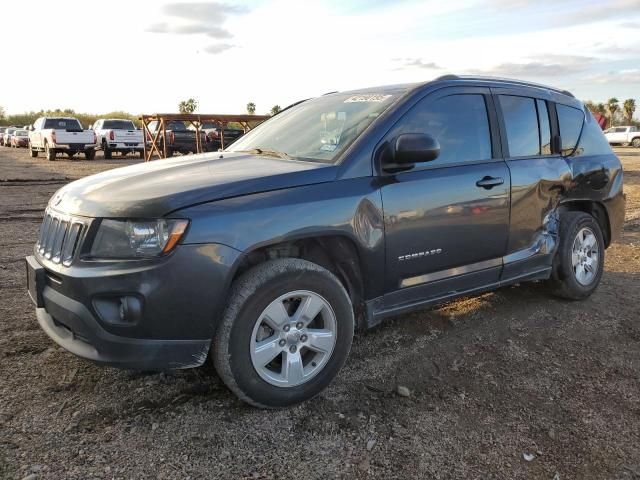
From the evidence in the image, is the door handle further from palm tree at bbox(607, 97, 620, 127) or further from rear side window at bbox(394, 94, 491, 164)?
palm tree at bbox(607, 97, 620, 127)

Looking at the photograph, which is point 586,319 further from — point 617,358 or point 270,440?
point 270,440

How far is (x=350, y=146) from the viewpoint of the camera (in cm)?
327

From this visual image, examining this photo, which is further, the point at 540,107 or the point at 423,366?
the point at 540,107

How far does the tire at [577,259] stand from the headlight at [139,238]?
334 centimetres

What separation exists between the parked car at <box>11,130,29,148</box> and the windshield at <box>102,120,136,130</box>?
1685 cm

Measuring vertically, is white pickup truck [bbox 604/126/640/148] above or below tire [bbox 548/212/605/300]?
above

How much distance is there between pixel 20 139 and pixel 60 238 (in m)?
42.1

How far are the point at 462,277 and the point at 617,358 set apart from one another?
3.92 feet

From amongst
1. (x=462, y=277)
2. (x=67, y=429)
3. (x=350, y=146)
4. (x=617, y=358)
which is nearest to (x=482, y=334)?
(x=462, y=277)

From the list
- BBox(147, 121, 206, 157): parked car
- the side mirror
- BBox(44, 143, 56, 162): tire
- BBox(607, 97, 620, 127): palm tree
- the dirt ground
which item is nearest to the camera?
the dirt ground

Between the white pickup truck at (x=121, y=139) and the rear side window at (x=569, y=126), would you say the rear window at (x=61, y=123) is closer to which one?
the white pickup truck at (x=121, y=139)

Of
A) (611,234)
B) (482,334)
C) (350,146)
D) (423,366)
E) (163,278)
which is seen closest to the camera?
(163,278)

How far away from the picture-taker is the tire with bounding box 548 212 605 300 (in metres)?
4.58

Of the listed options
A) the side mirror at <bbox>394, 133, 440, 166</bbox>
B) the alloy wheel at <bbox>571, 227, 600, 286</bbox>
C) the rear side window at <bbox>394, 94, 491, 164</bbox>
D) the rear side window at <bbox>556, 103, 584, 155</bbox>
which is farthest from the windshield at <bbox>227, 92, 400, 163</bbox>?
the alloy wheel at <bbox>571, 227, 600, 286</bbox>
